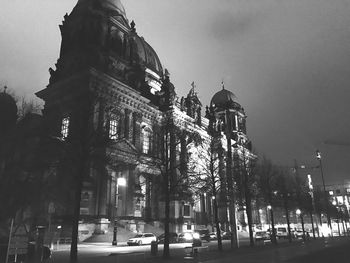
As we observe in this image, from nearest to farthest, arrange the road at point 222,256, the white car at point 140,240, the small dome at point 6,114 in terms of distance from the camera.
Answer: the road at point 222,256 → the small dome at point 6,114 → the white car at point 140,240

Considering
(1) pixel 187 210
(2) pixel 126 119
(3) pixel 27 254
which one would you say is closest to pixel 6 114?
(3) pixel 27 254

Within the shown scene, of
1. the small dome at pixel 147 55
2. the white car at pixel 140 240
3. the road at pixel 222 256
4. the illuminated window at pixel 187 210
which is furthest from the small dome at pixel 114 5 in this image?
the road at pixel 222 256

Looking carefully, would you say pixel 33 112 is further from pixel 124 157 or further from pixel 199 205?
pixel 199 205

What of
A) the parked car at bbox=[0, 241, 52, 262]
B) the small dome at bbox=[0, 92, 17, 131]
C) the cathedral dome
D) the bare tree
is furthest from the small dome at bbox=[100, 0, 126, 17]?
the parked car at bbox=[0, 241, 52, 262]

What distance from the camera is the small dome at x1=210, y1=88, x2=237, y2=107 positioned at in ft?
364

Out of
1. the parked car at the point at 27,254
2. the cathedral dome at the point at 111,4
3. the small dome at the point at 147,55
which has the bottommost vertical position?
the parked car at the point at 27,254

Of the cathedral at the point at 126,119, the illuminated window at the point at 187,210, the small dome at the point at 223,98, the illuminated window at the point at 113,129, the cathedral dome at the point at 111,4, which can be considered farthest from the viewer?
the small dome at the point at 223,98

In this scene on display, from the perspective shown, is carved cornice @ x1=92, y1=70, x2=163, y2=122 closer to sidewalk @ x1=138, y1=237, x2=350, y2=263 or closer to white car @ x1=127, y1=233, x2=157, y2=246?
white car @ x1=127, y1=233, x2=157, y2=246

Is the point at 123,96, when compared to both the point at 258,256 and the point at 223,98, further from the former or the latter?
the point at 223,98

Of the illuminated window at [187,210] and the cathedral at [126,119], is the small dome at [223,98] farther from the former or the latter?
the illuminated window at [187,210]

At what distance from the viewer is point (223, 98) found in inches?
4417

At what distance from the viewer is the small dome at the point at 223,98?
111000 mm

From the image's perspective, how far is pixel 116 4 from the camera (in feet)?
231

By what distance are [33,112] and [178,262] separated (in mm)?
14974
